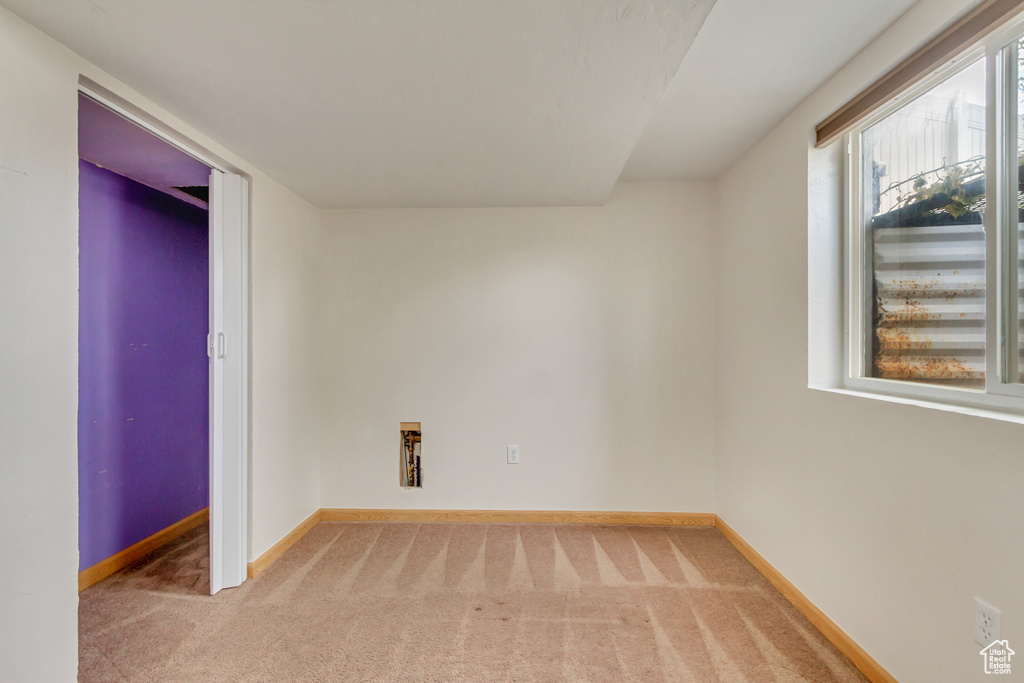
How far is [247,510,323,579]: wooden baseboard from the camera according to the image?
238 centimetres

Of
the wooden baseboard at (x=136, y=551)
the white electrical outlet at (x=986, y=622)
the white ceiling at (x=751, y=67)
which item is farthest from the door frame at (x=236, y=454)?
the white electrical outlet at (x=986, y=622)

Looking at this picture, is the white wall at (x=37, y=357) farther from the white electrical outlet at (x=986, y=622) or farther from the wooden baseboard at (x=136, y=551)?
the white electrical outlet at (x=986, y=622)

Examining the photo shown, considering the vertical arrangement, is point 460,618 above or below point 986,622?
below

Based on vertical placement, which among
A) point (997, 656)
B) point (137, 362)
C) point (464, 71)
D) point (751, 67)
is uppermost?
point (751, 67)

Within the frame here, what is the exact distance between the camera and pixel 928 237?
5.34 feet

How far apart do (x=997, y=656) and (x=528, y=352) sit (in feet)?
7.87

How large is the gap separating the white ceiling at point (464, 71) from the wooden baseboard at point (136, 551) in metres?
2.25

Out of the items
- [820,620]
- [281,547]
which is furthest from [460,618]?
[820,620]

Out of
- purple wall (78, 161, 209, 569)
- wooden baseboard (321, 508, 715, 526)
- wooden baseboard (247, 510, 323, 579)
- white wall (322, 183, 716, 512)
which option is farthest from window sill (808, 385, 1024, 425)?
purple wall (78, 161, 209, 569)

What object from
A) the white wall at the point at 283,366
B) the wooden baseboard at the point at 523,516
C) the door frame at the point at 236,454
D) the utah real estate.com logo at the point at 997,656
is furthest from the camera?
the wooden baseboard at the point at 523,516

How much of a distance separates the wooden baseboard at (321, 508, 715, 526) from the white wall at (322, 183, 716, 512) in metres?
0.05

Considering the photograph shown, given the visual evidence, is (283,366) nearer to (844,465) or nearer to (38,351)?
(38,351)

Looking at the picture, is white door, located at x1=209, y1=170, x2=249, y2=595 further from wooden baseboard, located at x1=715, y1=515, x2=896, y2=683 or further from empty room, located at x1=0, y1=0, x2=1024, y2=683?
wooden baseboard, located at x1=715, y1=515, x2=896, y2=683

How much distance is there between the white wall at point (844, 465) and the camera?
4.22ft
